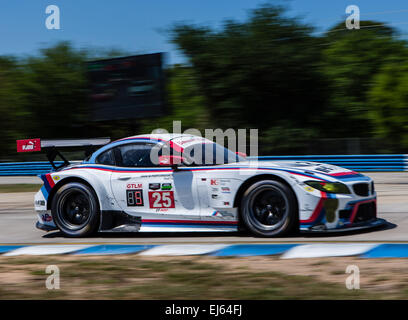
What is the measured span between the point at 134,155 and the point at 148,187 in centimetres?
60

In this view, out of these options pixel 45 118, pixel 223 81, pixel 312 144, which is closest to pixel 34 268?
pixel 312 144

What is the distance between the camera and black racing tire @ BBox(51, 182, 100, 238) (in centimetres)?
812

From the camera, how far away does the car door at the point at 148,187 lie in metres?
7.62

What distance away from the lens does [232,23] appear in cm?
2939

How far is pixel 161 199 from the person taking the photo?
7.73 m

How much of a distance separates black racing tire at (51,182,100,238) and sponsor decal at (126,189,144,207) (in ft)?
1.66

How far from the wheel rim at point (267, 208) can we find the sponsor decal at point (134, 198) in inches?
61.0

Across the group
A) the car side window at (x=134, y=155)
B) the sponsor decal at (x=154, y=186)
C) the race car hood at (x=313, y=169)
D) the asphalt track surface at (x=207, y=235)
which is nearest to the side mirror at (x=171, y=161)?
the sponsor decal at (x=154, y=186)

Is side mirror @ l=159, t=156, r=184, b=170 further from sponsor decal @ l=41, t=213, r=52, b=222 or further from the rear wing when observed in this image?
sponsor decal @ l=41, t=213, r=52, b=222

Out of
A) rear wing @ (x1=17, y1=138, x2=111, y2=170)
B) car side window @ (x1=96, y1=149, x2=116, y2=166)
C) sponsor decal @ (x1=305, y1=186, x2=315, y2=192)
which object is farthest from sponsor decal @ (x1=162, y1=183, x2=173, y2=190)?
sponsor decal @ (x1=305, y1=186, x2=315, y2=192)

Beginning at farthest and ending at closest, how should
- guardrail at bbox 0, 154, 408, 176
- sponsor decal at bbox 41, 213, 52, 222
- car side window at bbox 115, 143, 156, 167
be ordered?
guardrail at bbox 0, 154, 408, 176
sponsor decal at bbox 41, 213, 52, 222
car side window at bbox 115, 143, 156, 167

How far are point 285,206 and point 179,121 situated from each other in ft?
89.0

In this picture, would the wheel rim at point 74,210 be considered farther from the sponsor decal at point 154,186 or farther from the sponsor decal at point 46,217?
the sponsor decal at point 154,186
